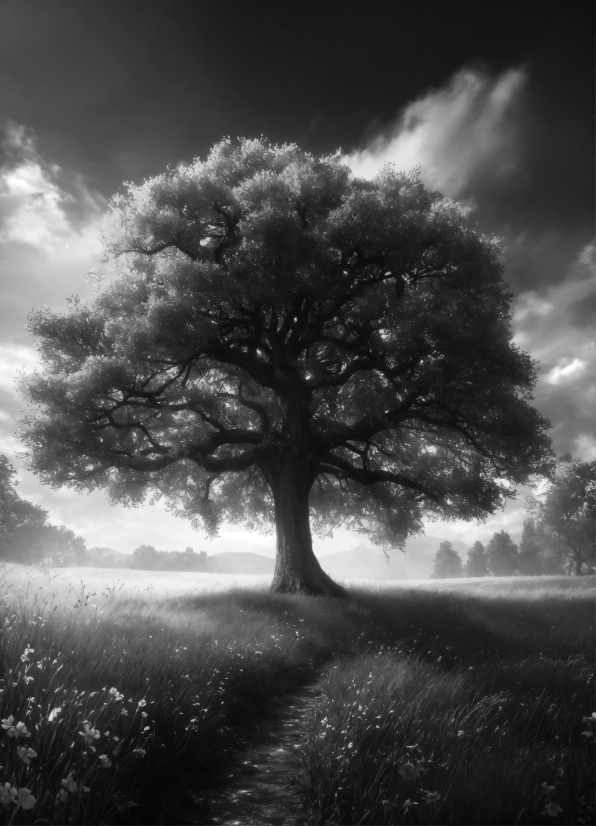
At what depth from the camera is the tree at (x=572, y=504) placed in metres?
49.8

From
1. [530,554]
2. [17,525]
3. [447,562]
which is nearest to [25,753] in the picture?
[17,525]

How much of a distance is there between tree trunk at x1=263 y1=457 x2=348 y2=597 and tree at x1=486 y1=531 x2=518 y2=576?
9941 cm

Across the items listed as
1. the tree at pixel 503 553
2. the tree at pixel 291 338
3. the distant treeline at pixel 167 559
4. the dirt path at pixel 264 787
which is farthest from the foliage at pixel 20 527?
the tree at pixel 503 553

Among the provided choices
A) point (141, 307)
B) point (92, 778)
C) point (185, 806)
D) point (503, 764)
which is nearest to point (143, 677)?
point (185, 806)

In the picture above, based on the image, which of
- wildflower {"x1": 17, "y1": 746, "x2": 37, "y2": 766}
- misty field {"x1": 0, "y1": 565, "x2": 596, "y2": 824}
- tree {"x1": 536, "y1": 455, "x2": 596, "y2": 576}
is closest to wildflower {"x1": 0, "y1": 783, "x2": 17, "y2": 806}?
misty field {"x1": 0, "y1": 565, "x2": 596, "y2": 824}

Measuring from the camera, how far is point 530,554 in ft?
326

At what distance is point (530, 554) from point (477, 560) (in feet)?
58.8

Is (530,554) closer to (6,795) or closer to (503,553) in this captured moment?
(503,553)

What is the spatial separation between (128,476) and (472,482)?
48.0ft

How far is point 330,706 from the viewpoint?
18.5ft

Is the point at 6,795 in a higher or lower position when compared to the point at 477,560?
higher

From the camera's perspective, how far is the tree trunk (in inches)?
717

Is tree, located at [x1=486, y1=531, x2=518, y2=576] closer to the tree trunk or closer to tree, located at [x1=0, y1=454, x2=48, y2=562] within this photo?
tree, located at [x1=0, y1=454, x2=48, y2=562]

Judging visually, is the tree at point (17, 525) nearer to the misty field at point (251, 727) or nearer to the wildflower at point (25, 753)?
the misty field at point (251, 727)
